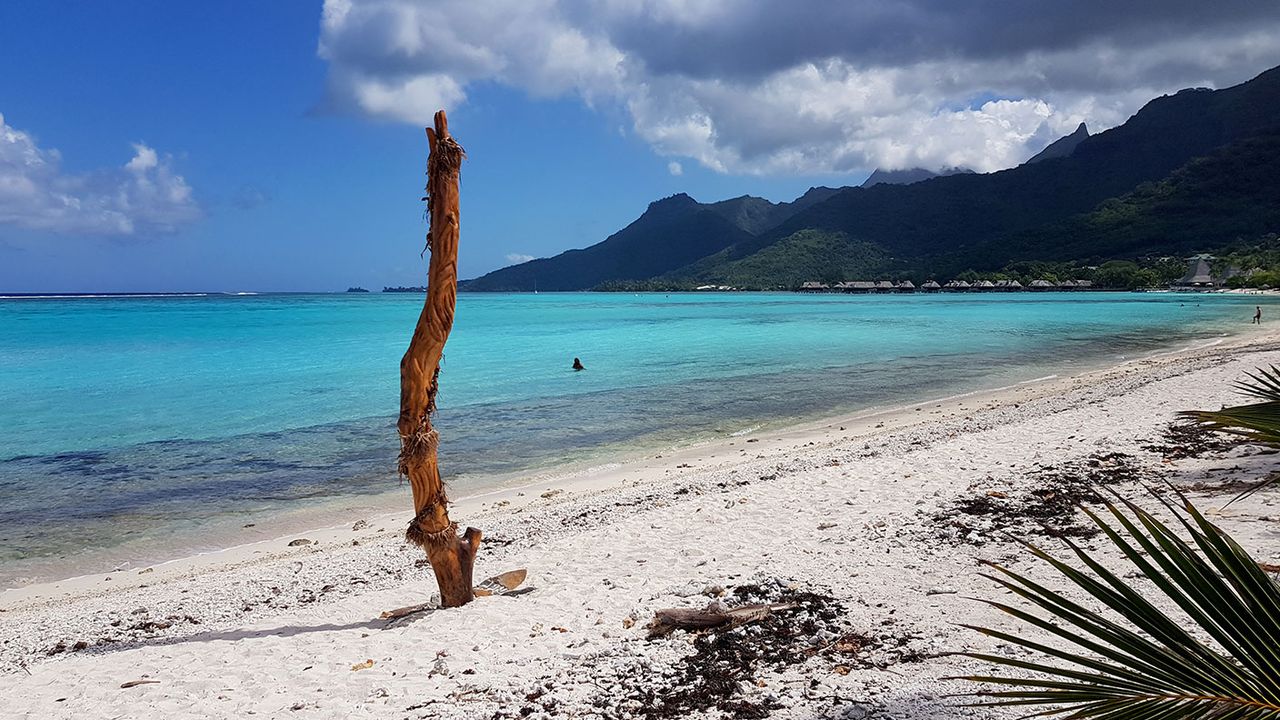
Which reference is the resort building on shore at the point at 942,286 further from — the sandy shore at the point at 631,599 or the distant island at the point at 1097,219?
the sandy shore at the point at 631,599

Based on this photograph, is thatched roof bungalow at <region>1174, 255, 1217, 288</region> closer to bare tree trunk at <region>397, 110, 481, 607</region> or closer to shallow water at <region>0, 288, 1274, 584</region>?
shallow water at <region>0, 288, 1274, 584</region>

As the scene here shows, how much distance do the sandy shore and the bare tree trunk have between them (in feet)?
1.34

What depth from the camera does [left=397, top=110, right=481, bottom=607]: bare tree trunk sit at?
532cm

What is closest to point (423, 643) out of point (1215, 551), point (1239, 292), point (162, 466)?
point (1215, 551)

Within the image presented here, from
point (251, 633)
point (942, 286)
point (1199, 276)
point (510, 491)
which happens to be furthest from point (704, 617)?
point (942, 286)

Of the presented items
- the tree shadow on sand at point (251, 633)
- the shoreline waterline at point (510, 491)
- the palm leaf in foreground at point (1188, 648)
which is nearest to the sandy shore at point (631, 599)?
the tree shadow on sand at point (251, 633)

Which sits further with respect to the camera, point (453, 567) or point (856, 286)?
point (856, 286)

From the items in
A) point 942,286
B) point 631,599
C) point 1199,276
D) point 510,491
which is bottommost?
point 510,491

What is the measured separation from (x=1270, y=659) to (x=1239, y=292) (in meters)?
115

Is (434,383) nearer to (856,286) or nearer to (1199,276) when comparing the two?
(1199,276)

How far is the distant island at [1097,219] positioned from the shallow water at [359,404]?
8331cm

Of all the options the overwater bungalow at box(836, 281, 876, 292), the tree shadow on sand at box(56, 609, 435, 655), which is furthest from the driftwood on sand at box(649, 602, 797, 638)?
the overwater bungalow at box(836, 281, 876, 292)

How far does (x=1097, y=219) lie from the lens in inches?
5271

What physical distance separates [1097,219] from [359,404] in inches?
5833
